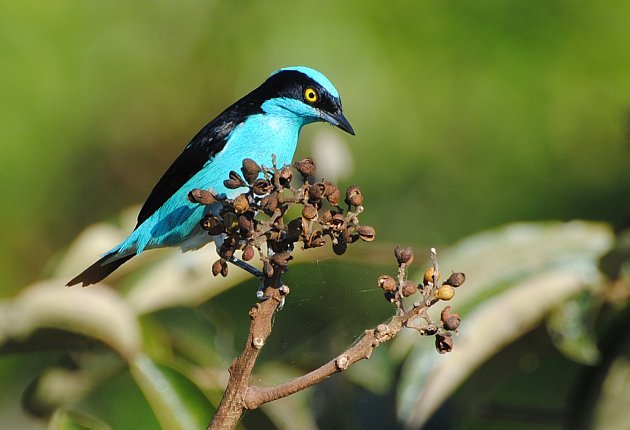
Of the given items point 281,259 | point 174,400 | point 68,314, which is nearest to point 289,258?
point 281,259

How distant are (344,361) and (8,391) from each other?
1696 millimetres

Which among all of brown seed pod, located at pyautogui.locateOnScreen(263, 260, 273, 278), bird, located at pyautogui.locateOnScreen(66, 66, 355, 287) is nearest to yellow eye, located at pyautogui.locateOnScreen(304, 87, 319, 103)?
bird, located at pyautogui.locateOnScreen(66, 66, 355, 287)

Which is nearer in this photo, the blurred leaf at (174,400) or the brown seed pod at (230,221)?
the brown seed pod at (230,221)

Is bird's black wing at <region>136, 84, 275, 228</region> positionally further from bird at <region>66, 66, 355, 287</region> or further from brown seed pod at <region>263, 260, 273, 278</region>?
brown seed pod at <region>263, 260, 273, 278</region>

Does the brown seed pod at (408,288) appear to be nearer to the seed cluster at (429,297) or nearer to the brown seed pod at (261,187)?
the seed cluster at (429,297)

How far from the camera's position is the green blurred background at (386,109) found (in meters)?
4.32

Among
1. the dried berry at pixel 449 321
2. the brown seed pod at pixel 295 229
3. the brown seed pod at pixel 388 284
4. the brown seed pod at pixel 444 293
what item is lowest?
the dried berry at pixel 449 321

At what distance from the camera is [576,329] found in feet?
8.57

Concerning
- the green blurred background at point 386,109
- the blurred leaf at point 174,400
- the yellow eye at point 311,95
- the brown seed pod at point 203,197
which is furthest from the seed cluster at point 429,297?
the green blurred background at point 386,109

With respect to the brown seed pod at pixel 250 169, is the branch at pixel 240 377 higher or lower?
lower

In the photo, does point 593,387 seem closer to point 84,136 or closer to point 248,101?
point 248,101

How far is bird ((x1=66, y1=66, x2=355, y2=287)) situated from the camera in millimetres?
2824

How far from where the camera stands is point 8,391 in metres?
3.00

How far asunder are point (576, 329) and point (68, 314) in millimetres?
1166
